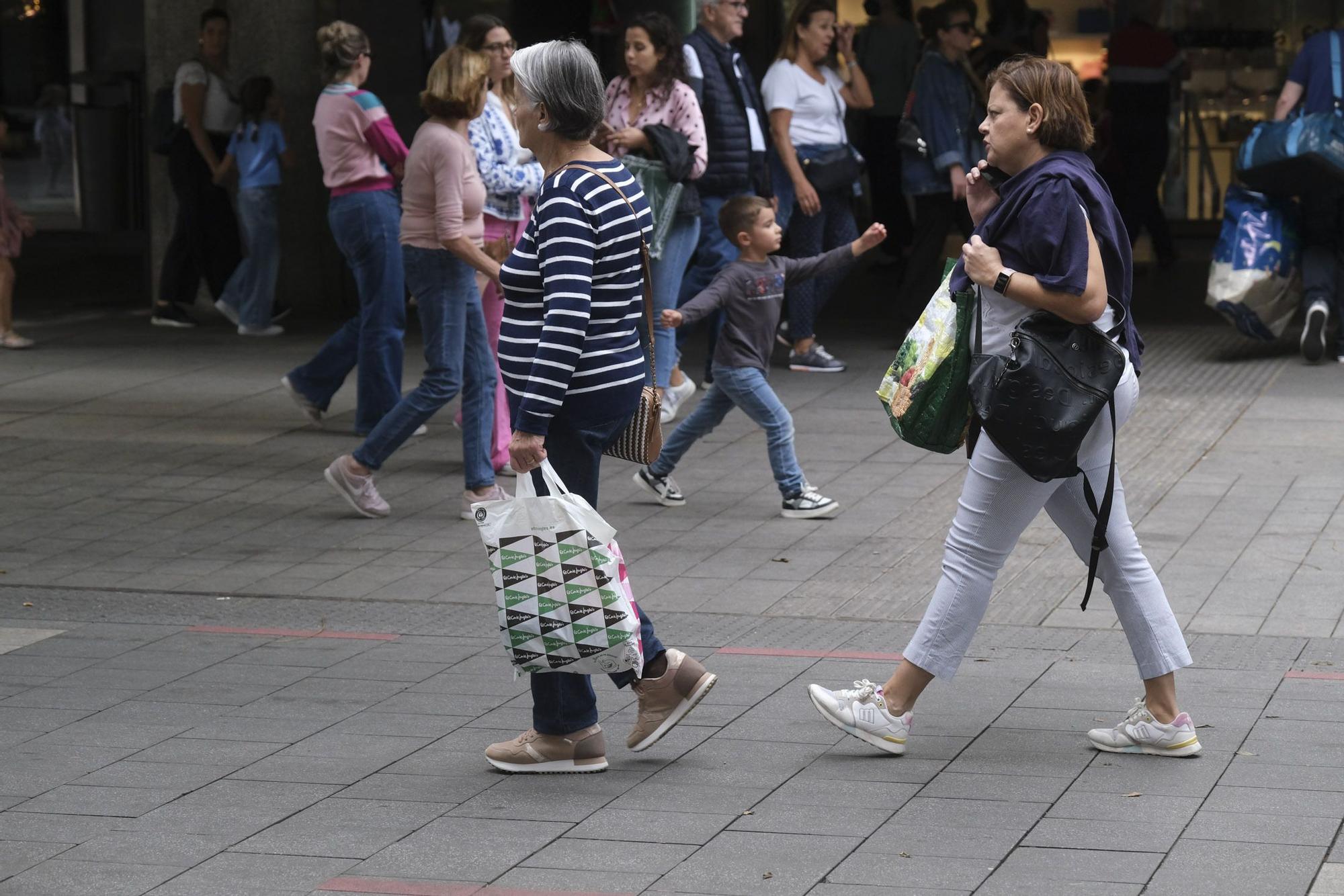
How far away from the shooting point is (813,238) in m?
11.8

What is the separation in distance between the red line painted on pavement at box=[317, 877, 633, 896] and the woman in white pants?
122cm

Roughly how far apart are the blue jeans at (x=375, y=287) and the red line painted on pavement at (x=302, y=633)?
2758 millimetres

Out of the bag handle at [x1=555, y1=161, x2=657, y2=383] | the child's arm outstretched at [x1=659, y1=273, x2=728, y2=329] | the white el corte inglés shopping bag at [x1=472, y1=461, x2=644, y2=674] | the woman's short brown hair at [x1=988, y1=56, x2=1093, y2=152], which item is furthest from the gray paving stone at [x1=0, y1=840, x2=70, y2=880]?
the child's arm outstretched at [x1=659, y1=273, x2=728, y2=329]

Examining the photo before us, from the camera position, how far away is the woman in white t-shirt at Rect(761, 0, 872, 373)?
11516mm

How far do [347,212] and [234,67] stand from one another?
17.4 feet

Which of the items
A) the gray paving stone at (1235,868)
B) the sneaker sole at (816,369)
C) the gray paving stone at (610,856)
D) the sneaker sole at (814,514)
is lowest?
the sneaker sole at (816,369)

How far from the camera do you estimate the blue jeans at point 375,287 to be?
9570 millimetres

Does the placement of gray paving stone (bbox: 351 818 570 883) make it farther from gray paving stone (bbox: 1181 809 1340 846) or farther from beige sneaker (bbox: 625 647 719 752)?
gray paving stone (bbox: 1181 809 1340 846)

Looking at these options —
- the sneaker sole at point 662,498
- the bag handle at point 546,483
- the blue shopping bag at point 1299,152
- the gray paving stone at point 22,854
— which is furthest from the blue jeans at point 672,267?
the gray paving stone at point 22,854

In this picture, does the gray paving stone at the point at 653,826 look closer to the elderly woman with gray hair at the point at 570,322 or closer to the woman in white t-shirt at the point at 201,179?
the elderly woman with gray hair at the point at 570,322

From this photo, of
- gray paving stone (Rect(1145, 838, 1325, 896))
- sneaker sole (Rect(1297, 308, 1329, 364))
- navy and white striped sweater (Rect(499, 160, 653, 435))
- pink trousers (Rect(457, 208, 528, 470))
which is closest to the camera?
gray paving stone (Rect(1145, 838, 1325, 896))

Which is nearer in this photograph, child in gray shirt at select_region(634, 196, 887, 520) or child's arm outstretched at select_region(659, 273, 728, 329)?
child's arm outstretched at select_region(659, 273, 728, 329)

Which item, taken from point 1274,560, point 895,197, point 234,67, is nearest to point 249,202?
point 234,67

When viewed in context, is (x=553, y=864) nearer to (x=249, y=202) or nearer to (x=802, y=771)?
(x=802, y=771)
